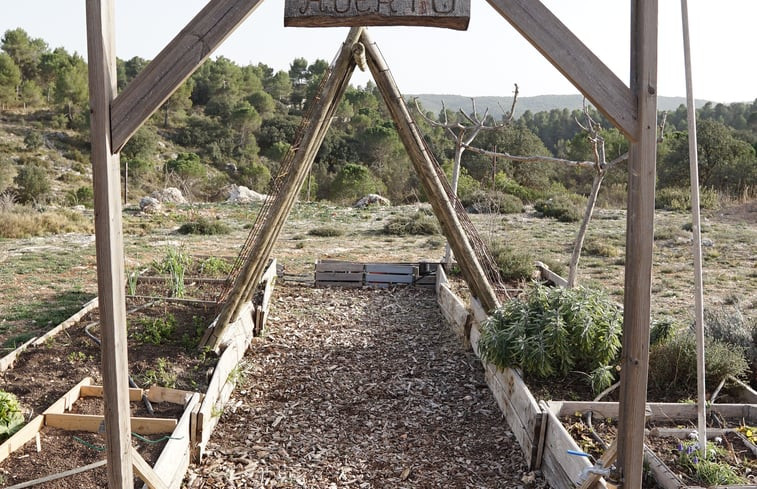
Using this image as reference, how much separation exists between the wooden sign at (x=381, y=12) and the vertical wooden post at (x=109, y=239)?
2.52 ft

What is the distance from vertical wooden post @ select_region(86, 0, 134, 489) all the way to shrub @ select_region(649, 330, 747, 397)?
3524mm

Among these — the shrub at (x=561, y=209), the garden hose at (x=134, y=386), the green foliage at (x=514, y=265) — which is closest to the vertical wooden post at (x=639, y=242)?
the garden hose at (x=134, y=386)

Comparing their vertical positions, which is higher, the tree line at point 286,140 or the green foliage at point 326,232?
the tree line at point 286,140

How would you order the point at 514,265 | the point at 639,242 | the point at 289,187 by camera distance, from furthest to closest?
1. the point at 514,265
2. the point at 289,187
3. the point at 639,242

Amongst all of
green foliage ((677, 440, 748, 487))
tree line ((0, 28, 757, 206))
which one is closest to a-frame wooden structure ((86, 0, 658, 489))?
green foliage ((677, 440, 748, 487))

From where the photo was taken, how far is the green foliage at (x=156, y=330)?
5.25 meters

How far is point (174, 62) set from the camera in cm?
269

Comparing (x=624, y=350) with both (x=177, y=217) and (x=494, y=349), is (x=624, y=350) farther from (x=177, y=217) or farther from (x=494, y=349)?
(x=177, y=217)

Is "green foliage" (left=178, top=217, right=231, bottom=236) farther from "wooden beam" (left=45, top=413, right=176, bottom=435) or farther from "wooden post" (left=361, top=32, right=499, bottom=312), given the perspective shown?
"wooden beam" (left=45, top=413, right=176, bottom=435)

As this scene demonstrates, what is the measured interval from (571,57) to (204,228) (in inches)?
435

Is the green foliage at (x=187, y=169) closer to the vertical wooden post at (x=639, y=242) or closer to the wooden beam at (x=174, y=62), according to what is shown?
the wooden beam at (x=174, y=62)

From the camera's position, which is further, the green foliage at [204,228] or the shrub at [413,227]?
the shrub at [413,227]

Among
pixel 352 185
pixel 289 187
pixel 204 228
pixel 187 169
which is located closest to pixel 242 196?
pixel 352 185

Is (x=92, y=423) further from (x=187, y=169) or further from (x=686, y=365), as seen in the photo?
(x=187, y=169)
